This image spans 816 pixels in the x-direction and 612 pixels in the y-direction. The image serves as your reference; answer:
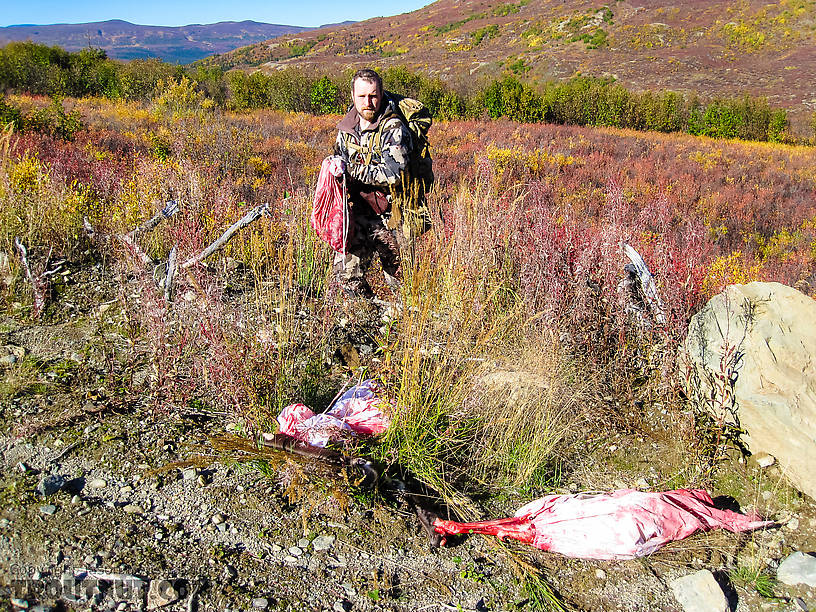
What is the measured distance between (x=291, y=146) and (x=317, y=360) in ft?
27.6

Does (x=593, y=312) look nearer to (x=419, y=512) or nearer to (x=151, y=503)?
(x=419, y=512)

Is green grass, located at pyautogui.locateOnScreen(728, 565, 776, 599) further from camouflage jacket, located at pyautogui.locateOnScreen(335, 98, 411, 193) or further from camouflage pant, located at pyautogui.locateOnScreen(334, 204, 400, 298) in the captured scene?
camouflage jacket, located at pyautogui.locateOnScreen(335, 98, 411, 193)

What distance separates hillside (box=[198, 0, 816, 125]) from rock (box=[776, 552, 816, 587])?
25659 mm

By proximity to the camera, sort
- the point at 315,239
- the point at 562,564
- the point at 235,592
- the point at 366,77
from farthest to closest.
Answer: the point at 315,239 < the point at 366,77 < the point at 562,564 < the point at 235,592

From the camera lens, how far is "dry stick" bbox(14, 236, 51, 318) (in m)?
3.47

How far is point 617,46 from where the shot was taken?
50688 millimetres

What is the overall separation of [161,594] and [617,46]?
2282 inches

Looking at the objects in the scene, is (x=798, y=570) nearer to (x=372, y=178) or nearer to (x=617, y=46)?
(x=372, y=178)

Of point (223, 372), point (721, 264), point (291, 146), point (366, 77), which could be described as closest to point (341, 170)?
point (366, 77)

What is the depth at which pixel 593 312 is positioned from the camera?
332 centimetres

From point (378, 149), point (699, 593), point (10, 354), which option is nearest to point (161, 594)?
point (699, 593)

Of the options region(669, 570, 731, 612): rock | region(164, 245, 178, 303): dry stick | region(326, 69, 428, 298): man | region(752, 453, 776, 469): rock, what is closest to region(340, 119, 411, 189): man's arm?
region(326, 69, 428, 298): man

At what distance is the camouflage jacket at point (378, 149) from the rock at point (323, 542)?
230 cm

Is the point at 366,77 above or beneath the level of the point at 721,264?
above
